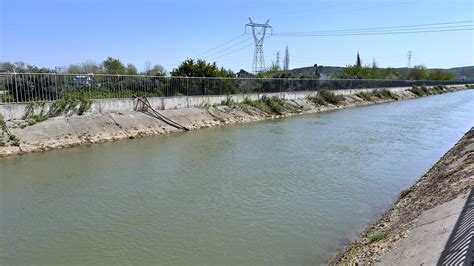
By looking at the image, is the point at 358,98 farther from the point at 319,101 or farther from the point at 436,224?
the point at 436,224

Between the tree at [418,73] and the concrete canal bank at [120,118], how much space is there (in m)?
78.7

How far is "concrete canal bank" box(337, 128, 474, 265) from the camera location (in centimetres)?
477

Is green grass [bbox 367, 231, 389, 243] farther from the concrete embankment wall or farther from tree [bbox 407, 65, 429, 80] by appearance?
tree [bbox 407, 65, 429, 80]

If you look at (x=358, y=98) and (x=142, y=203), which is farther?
(x=358, y=98)

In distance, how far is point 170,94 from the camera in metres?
27.1

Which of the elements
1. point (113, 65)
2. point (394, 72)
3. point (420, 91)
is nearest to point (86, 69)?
point (113, 65)

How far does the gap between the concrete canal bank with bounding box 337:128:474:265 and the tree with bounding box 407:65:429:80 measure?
350 feet

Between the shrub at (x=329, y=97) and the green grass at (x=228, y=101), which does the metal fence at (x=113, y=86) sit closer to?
the green grass at (x=228, y=101)

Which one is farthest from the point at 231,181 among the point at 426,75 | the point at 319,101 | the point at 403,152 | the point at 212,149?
the point at 426,75

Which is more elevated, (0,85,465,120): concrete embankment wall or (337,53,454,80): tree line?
(337,53,454,80): tree line

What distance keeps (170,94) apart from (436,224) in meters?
22.8

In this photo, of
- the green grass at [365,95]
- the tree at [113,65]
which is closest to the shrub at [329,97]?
the green grass at [365,95]

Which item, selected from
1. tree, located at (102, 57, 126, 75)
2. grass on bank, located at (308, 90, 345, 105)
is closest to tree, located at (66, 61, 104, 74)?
tree, located at (102, 57, 126, 75)

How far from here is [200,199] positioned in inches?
410
